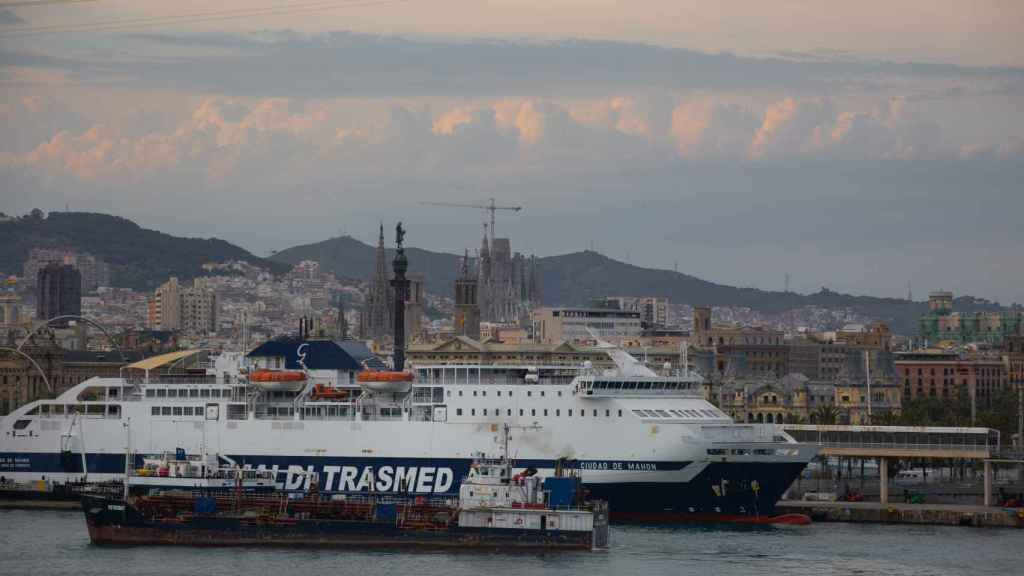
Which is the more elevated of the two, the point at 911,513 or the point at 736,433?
the point at 736,433

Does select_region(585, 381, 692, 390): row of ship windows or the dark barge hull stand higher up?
select_region(585, 381, 692, 390): row of ship windows

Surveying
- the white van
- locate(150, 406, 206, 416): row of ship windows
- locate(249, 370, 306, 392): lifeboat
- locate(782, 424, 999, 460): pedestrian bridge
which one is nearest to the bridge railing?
locate(782, 424, 999, 460): pedestrian bridge

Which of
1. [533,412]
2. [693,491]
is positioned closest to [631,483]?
[693,491]

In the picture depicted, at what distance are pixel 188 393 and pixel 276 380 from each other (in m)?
3.30

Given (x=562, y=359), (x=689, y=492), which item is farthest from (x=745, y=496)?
(x=562, y=359)

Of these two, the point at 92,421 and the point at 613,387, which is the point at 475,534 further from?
the point at 92,421

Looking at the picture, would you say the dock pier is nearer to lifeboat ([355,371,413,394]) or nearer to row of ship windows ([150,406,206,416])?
lifeboat ([355,371,413,394])

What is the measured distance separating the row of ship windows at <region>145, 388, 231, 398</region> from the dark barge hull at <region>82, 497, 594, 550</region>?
11987mm

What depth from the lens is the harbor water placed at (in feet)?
174

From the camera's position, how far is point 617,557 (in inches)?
2169

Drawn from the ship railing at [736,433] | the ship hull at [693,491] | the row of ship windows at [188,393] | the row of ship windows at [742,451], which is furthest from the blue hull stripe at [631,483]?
the row of ship windows at [188,393]

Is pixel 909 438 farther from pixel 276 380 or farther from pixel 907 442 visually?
pixel 276 380

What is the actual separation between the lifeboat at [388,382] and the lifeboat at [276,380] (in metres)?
2.58

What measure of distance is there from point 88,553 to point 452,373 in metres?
15.4
